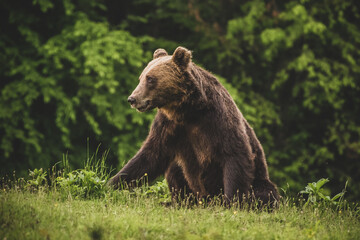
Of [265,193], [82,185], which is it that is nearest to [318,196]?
[265,193]

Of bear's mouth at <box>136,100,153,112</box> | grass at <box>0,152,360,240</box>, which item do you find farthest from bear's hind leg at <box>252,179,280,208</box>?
Answer: bear's mouth at <box>136,100,153,112</box>

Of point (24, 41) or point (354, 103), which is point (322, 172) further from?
point (24, 41)

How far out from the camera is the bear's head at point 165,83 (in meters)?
4.99

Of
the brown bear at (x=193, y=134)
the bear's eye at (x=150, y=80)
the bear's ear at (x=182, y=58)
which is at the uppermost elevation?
the bear's ear at (x=182, y=58)

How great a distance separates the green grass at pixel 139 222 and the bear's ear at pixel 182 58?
62.7 inches

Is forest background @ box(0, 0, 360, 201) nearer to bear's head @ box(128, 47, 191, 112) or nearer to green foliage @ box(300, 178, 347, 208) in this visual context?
green foliage @ box(300, 178, 347, 208)

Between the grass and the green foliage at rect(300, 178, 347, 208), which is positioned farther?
the green foliage at rect(300, 178, 347, 208)

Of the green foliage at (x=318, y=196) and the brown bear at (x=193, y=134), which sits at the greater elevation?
the brown bear at (x=193, y=134)

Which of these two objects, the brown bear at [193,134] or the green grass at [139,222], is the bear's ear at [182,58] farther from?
the green grass at [139,222]

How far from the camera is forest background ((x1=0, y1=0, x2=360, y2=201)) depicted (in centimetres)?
1276

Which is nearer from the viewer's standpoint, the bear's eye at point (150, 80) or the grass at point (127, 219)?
the grass at point (127, 219)

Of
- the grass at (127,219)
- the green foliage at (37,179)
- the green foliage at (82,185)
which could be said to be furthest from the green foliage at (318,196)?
the green foliage at (37,179)

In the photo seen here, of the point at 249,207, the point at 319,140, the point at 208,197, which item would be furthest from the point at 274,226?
the point at 319,140

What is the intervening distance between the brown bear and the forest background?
6.95 meters
